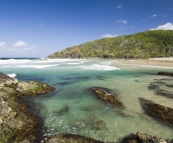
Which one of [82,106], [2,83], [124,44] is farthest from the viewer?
[124,44]

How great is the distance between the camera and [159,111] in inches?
475

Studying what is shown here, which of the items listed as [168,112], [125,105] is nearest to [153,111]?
[168,112]

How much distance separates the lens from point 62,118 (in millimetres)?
11188

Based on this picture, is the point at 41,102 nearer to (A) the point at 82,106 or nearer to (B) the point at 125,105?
(A) the point at 82,106

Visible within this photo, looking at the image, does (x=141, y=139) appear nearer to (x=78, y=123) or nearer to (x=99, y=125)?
(x=99, y=125)

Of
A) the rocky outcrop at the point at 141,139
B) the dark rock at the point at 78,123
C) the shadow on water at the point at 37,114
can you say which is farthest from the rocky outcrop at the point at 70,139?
the rocky outcrop at the point at 141,139

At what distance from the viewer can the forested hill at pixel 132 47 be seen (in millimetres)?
123812

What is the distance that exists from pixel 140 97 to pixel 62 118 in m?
9.21

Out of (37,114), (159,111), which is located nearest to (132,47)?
(159,111)

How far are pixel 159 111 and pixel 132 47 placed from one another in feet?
460

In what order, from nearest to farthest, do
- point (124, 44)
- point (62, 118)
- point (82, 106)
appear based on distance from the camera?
point (62, 118) < point (82, 106) < point (124, 44)

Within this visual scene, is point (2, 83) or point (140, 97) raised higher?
point (2, 83)

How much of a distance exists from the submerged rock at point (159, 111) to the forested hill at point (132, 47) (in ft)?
375

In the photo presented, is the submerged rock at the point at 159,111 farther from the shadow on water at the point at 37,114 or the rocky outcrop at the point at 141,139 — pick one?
the shadow on water at the point at 37,114
